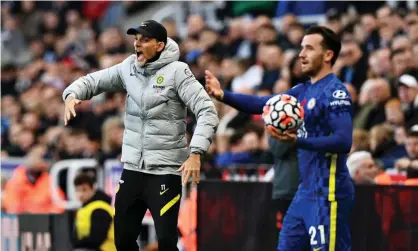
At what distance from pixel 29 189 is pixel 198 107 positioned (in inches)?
340

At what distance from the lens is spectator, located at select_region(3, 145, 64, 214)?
16.3 metres

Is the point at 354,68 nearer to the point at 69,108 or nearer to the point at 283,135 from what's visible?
the point at 283,135

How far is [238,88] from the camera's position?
1605cm

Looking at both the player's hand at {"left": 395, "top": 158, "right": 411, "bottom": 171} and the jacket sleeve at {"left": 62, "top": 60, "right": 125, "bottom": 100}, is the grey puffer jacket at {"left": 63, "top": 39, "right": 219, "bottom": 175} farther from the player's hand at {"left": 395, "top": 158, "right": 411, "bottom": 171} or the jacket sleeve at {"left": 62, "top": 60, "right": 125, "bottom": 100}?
the player's hand at {"left": 395, "top": 158, "right": 411, "bottom": 171}

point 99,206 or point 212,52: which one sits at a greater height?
point 212,52

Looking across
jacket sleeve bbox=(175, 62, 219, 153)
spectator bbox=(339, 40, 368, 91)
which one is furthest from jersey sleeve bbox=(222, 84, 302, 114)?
spectator bbox=(339, 40, 368, 91)

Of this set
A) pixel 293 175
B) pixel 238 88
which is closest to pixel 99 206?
pixel 293 175

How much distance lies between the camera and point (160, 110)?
865 cm

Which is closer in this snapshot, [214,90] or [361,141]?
[214,90]

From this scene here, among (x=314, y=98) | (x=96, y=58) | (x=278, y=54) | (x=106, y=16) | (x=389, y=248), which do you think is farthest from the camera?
(x=106, y=16)

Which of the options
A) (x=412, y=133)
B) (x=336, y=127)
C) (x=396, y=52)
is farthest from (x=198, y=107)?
(x=396, y=52)

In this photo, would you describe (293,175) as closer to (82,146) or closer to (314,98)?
(314,98)

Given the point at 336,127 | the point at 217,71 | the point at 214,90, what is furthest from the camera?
the point at 217,71

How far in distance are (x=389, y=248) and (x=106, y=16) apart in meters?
14.3
